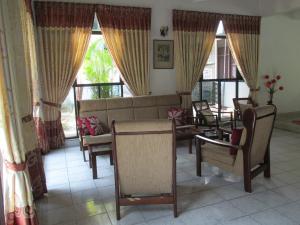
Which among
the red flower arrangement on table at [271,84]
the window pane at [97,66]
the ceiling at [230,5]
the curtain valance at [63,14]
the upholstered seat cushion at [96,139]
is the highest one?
the ceiling at [230,5]

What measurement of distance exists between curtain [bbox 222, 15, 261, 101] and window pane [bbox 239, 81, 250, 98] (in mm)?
161

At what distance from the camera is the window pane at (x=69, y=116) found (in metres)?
4.99

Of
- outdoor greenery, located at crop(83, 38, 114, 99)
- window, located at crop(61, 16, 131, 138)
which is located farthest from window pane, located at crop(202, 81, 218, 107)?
outdoor greenery, located at crop(83, 38, 114, 99)

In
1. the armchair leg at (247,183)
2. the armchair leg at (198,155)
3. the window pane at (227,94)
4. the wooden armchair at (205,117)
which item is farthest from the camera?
the window pane at (227,94)

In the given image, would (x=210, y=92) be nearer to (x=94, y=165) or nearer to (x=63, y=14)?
(x=63, y=14)

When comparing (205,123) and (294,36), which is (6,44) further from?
(294,36)

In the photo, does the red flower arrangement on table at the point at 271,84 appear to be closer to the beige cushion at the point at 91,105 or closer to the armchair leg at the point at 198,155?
the armchair leg at the point at 198,155

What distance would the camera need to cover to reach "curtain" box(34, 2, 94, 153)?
172 inches

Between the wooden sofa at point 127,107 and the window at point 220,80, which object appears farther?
the window at point 220,80

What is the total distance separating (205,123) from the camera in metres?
4.97

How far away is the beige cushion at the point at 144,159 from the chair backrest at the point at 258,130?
3.09 feet

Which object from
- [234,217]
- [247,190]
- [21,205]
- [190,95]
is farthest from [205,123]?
[21,205]

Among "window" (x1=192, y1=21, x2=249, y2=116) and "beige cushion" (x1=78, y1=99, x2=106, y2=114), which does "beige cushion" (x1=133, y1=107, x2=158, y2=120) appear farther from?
"window" (x1=192, y1=21, x2=249, y2=116)

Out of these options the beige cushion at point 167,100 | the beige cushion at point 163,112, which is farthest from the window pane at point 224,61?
the beige cushion at point 163,112
